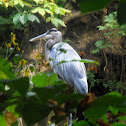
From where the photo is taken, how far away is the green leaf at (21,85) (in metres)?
0.17

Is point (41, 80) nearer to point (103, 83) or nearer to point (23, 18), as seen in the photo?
point (23, 18)

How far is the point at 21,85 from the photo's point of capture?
17 cm

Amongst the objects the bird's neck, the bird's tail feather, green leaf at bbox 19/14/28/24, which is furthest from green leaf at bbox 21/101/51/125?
the bird's neck

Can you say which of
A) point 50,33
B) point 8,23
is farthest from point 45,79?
point 8,23

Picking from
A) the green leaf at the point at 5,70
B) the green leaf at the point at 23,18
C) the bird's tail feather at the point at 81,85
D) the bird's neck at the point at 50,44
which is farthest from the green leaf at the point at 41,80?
the bird's neck at the point at 50,44

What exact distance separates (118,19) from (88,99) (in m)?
0.07

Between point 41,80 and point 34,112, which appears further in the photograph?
point 41,80

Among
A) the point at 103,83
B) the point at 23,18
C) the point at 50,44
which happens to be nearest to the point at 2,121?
the point at 23,18

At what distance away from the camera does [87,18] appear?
404 cm

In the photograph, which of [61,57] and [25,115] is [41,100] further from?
[61,57]

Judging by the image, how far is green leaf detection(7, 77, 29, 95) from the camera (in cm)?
17

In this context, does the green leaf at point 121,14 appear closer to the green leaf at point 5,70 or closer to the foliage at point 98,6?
the foliage at point 98,6

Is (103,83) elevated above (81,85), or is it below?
below

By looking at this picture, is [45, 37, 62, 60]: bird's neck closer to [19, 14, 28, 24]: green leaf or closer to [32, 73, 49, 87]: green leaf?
[19, 14, 28, 24]: green leaf
